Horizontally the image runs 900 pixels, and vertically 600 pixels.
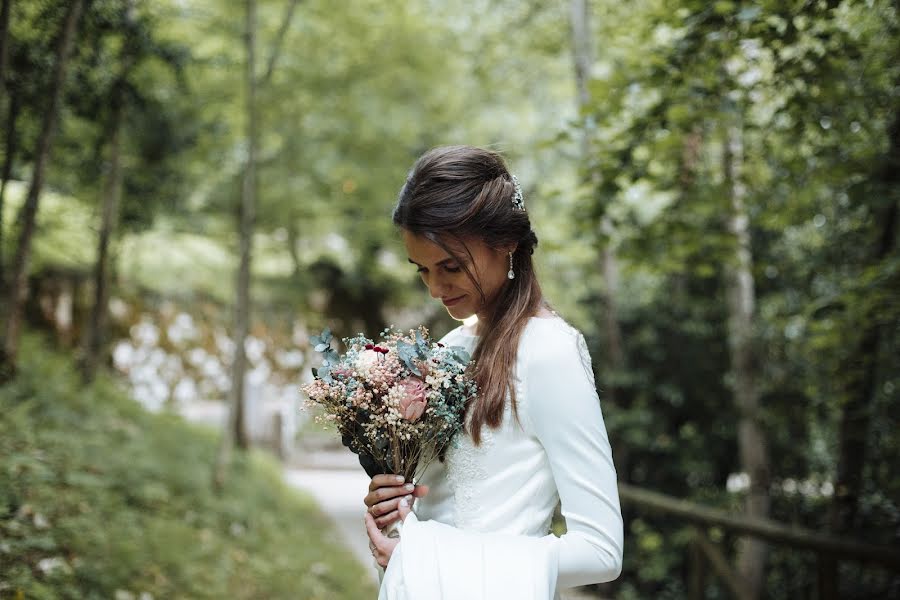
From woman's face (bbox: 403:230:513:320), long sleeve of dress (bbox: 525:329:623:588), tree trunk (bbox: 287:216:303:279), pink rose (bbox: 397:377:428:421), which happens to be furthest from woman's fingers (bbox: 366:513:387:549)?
tree trunk (bbox: 287:216:303:279)

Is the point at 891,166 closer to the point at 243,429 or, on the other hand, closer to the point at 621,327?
the point at 621,327

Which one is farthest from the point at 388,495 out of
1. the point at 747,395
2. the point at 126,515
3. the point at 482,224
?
the point at 747,395

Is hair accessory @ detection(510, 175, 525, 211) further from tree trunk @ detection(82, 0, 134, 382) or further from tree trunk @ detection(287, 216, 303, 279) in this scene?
tree trunk @ detection(287, 216, 303, 279)

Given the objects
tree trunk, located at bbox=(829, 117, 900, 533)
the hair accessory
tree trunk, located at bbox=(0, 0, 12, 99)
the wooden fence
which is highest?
tree trunk, located at bbox=(0, 0, 12, 99)

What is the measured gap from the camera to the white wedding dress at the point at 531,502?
163 centimetres

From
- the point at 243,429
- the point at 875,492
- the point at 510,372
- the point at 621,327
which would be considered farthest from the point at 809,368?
the point at 243,429

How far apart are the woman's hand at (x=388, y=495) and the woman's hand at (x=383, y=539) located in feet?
0.04

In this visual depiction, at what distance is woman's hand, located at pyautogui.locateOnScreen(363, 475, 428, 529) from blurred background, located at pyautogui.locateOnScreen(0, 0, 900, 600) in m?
1.00

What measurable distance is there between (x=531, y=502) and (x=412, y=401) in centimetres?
37

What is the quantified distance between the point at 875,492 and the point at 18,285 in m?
5.83

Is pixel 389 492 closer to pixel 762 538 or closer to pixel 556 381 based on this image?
pixel 556 381

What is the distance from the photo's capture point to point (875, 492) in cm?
557

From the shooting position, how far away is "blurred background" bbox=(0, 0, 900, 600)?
398cm

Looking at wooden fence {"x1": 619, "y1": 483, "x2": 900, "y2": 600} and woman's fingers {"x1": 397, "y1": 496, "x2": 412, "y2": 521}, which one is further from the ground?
woman's fingers {"x1": 397, "y1": 496, "x2": 412, "y2": 521}
